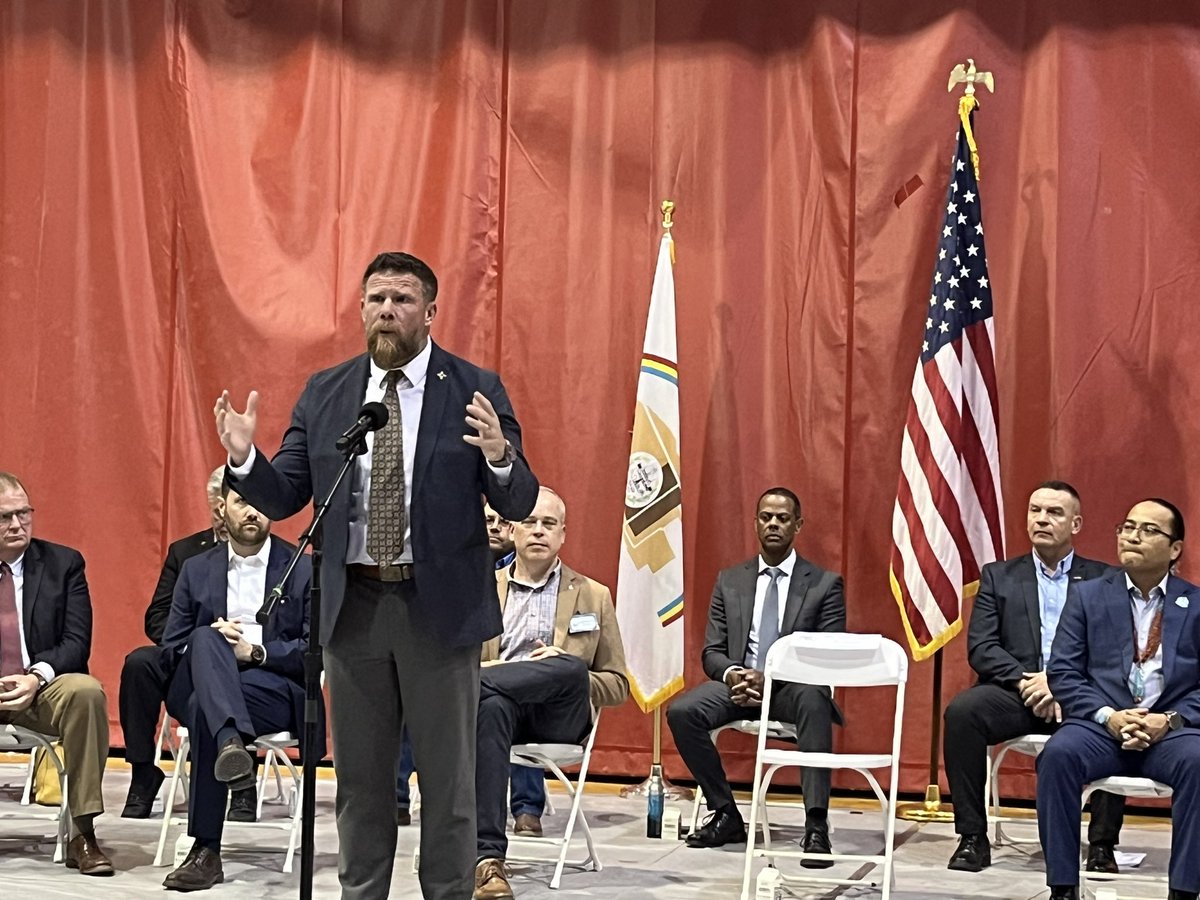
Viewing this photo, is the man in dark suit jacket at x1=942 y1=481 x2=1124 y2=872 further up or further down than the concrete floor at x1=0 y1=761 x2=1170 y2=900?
further up

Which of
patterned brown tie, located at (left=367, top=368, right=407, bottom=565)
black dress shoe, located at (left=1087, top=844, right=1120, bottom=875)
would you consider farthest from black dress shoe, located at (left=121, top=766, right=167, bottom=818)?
black dress shoe, located at (left=1087, top=844, right=1120, bottom=875)

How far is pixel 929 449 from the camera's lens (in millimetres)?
6734

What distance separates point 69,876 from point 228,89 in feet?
13.4

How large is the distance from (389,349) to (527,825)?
9.16ft

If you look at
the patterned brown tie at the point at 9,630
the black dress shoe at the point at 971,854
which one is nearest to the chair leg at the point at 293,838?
the patterned brown tie at the point at 9,630

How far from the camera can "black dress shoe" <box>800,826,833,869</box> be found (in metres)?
5.94

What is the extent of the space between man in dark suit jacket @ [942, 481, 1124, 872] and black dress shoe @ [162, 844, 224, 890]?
2.53m

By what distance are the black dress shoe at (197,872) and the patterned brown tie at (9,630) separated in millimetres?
1034

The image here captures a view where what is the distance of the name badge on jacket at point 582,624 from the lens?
19.6 feet

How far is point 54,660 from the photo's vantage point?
19.1ft

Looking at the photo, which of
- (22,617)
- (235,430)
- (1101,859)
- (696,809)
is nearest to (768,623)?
(696,809)

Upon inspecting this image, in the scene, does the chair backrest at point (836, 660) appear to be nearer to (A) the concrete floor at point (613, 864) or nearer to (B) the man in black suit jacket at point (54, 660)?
(A) the concrete floor at point (613, 864)

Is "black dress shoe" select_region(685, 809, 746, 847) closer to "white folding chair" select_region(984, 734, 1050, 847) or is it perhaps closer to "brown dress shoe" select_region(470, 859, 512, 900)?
"white folding chair" select_region(984, 734, 1050, 847)

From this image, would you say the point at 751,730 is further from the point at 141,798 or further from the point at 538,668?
the point at 141,798
